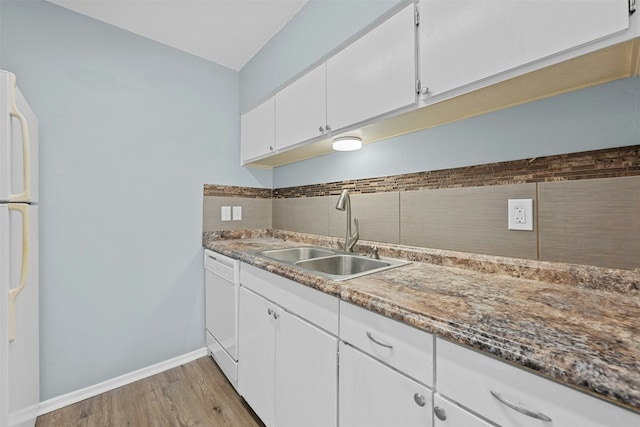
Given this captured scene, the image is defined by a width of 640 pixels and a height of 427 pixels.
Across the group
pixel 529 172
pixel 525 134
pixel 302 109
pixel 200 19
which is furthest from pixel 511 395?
pixel 200 19

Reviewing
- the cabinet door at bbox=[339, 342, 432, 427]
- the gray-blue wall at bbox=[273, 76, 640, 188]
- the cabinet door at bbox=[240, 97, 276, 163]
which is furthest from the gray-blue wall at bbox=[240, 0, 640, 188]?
the cabinet door at bbox=[339, 342, 432, 427]

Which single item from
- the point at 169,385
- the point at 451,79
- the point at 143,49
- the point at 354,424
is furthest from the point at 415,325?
the point at 143,49

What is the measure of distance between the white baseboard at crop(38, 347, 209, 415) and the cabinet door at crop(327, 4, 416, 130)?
2.05 m

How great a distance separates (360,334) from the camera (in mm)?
858

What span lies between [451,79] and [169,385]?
93.7 inches

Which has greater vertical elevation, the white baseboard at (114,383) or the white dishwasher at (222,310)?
the white dishwasher at (222,310)

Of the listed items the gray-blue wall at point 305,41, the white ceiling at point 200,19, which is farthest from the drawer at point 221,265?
the white ceiling at point 200,19

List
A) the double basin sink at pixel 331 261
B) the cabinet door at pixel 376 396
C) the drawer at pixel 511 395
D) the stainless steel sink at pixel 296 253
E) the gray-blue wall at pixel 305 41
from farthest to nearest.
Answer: the stainless steel sink at pixel 296 253 → the double basin sink at pixel 331 261 → the gray-blue wall at pixel 305 41 → the cabinet door at pixel 376 396 → the drawer at pixel 511 395

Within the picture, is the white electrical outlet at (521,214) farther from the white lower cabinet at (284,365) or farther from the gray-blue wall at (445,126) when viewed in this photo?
the white lower cabinet at (284,365)

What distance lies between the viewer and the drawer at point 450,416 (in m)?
0.59

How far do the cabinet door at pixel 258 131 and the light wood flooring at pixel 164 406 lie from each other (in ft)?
5.48

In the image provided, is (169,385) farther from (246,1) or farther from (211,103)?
(246,1)

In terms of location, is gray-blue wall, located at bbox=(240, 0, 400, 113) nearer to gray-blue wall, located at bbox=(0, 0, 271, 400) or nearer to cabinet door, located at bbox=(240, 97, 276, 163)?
cabinet door, located at bbox=(240, 97, 276, 163)

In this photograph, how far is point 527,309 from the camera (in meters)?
0.70
